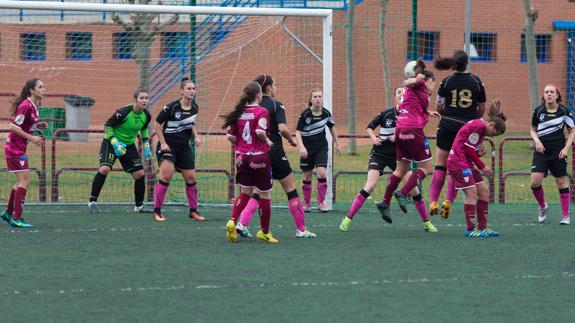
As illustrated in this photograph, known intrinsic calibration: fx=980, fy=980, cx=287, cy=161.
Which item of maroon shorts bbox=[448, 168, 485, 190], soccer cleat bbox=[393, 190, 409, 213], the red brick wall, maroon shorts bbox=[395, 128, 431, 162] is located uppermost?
the red brick wall

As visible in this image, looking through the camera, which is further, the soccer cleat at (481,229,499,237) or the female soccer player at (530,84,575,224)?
the female soccer player at (530,84,575,224)

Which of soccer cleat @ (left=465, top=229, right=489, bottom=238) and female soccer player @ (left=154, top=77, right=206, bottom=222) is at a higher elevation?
female soccer player @ (left=154, top=77, right=206, bottom=222)

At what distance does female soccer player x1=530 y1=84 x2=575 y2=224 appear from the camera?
1277cm

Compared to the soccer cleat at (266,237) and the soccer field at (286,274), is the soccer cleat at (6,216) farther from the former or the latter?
the soccer cleat at (266,237)

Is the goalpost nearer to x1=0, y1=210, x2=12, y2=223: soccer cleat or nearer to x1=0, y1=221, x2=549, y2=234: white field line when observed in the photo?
x1=0, y1=221, x2=549, y2=234: white field line

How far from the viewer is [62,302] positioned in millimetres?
7039

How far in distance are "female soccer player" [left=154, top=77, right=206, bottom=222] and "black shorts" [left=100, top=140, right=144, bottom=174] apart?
0.63 meters

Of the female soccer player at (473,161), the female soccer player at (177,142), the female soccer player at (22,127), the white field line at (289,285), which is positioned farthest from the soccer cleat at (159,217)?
the white field line at (289,285)

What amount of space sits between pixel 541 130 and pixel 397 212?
264cm

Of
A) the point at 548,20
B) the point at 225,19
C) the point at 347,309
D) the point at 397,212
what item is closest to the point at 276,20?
the point at 225,19

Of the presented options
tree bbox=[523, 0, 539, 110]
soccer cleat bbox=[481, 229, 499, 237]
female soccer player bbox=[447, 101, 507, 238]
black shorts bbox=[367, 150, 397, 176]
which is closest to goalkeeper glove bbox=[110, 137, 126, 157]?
black shorts bbox=[367, 150, 397, 176]

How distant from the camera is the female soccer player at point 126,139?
13836mm

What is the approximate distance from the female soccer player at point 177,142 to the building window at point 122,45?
3.06 meters

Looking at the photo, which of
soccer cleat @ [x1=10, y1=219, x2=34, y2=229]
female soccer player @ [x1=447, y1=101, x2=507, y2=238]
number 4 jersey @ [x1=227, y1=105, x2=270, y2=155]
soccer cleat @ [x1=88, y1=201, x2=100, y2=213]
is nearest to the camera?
number 4 jersey @ [x1=227, y1=105, x2=270, y2=155]
